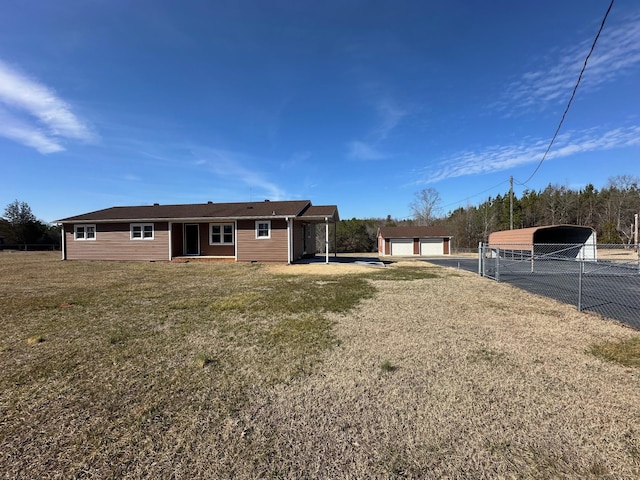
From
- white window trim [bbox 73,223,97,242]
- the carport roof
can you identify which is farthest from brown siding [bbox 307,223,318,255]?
white window trim [bbox 73,223,97,242]

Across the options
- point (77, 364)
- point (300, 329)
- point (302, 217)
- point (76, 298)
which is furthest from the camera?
point (302, 217)

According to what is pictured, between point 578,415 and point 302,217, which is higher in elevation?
point 302,217

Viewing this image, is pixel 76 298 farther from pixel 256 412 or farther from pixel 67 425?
pixel 256 412

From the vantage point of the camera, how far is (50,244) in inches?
1460

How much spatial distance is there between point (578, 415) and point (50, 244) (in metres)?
48.0

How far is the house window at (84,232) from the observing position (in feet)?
66.0

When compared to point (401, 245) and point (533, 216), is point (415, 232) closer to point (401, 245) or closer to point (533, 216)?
point (401, 245)

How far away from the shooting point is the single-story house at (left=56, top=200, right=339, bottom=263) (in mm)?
17953

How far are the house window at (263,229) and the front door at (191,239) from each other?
463cm

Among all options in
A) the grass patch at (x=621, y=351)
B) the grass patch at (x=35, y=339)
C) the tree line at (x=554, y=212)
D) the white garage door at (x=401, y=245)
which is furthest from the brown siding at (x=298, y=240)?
the tree line at (x=554, y=212)

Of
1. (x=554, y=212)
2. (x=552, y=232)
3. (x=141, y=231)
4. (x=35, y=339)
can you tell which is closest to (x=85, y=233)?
(x=141, y=231)

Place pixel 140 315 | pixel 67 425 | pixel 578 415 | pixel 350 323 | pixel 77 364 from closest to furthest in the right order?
pixel 67 425, pixel 578 415, pixel 77 364, pixel 350 323, pixel 140 315

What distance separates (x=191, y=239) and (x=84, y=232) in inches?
263

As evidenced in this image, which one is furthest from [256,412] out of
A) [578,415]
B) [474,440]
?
[578,415]
